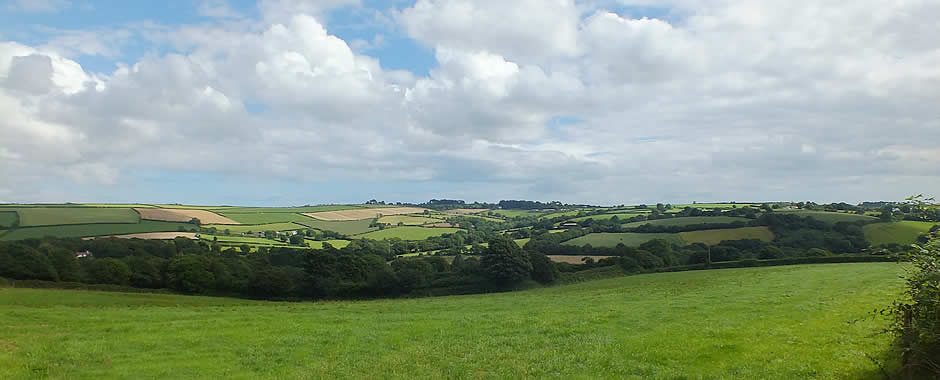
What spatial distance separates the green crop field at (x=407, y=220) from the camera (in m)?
177

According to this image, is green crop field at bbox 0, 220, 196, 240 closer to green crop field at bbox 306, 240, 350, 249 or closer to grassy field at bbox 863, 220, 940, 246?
green crop field at bbox 306, 240, 350, 249

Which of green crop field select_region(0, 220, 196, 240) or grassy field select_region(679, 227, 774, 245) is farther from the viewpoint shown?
grassy field select_region(679, 227, 774, 245)

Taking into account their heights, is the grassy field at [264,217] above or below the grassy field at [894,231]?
above

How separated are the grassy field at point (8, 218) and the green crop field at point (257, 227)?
36689 millimetres

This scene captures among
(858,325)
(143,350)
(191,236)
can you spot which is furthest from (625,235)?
(143,350)

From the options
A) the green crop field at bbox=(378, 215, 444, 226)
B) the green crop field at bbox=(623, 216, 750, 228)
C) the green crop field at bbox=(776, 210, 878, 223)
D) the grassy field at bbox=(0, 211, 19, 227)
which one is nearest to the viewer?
the grassy field at bbox=(0, 211, 19, 227)

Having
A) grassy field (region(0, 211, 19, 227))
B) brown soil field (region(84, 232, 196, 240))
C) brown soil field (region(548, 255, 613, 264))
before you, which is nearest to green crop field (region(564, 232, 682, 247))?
brown soil field (region(548, 255, 613, 264))

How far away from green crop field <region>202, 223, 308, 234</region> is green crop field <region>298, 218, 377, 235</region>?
515cm

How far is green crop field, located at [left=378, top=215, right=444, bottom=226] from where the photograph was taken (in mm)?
177150

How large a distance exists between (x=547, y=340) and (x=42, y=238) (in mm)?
106421

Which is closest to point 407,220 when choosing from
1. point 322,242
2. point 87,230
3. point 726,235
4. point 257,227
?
point 257,227

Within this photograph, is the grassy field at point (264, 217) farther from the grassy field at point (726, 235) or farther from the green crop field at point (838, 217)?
the green crop field at point (838, 217)

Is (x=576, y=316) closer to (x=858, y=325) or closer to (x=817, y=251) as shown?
(x=858, y=325)

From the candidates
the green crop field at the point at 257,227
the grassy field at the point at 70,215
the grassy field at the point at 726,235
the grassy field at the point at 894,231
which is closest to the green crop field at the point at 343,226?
the green crop field at the point at 257,227
